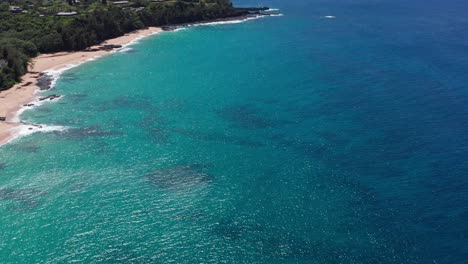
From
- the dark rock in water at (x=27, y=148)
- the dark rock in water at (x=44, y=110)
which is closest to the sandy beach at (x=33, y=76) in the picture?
the dark rock in water at (x=27, y=148)

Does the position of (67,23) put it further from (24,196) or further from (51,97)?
(24,196)

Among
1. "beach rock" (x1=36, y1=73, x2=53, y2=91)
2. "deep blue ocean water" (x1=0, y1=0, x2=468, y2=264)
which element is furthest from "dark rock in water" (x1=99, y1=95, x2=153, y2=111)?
Result: "beach rock" (x1=36, y1=73, x2=53, y2=91)

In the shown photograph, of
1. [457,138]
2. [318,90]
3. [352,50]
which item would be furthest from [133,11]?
[457,138]

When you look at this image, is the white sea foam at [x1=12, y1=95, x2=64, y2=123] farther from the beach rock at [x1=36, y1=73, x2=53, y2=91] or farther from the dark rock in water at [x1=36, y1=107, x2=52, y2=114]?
the beach rock at [x1=36, y1=73, x2=53, y2=91]

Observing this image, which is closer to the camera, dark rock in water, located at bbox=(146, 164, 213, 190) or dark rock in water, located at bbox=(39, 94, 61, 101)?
dark rock in water, located at bbox=(146, 164, 213, 190)

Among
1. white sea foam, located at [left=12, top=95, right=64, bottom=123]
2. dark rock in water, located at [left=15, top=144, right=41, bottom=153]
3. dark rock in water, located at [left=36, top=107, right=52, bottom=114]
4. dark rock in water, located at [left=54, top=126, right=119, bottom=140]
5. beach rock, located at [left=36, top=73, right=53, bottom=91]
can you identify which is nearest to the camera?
dark rock in water, located at [left=15, top=144, right=41, bottom=153]

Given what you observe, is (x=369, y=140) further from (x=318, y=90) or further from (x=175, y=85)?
(x=175, y=85)

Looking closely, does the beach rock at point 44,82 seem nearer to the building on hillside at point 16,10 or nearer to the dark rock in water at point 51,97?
the dark rock in water at point 51,97
